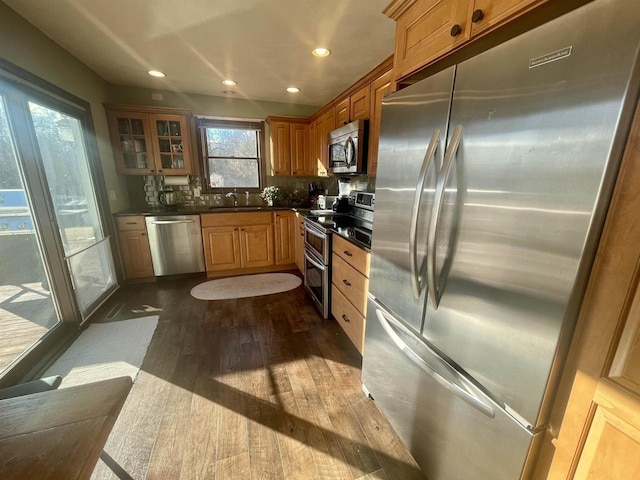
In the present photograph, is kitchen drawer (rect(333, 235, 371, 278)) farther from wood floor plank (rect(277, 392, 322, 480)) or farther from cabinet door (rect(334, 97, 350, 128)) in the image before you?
cabinet door (rect(334, 97, 350, 128))

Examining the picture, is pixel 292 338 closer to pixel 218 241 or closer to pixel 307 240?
pixel 307 240

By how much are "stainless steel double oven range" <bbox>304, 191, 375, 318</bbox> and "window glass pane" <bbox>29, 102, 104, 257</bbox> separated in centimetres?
221

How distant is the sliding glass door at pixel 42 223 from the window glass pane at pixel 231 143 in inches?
57.5

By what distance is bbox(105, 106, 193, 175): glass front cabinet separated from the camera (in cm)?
325

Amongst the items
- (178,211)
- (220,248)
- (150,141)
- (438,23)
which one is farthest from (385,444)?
(150,141)

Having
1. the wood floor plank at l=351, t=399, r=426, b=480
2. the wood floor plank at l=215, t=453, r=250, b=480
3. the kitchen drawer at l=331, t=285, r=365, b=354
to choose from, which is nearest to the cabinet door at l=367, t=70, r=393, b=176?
the kitchen drawer at l=331, t=285, r=365, b=354

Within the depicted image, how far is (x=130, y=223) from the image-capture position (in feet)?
10.6

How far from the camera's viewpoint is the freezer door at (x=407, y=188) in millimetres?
1023

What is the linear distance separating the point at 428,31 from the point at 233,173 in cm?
343

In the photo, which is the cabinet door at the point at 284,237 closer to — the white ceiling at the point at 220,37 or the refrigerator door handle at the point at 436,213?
the white ceiling at the point at 220,37

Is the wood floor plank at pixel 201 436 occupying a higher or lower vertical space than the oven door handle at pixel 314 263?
lower

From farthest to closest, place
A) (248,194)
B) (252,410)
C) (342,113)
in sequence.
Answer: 1. (248,194)
2. (342,113)
3. (252,410)

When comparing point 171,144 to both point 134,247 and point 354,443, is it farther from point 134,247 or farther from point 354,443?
point 354,443

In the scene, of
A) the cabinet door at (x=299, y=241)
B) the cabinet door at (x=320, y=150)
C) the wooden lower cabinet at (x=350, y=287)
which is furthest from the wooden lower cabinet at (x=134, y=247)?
the wooden lower cabinet at (x=350, y=287)
